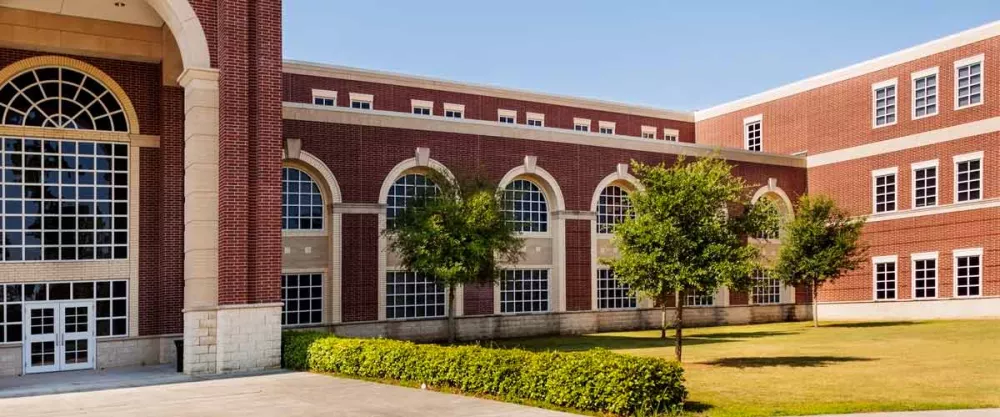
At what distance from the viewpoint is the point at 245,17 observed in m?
21.6

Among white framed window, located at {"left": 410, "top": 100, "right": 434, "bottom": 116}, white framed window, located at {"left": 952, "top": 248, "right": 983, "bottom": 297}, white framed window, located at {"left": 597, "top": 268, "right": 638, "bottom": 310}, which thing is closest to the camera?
white framed window, located at {"left": 952, "top": 248, "right": 983, "bottom": 297}

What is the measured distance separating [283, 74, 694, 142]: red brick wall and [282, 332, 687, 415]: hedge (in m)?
20.1

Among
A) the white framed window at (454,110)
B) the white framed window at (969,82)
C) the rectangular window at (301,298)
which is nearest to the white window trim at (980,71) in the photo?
the white framed window at (969,82)

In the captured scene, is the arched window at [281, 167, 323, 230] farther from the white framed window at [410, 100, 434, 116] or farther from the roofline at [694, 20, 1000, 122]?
the roofline at [694, 20, 1000, 122]

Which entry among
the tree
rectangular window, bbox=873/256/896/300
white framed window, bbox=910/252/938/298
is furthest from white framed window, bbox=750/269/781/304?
the tree

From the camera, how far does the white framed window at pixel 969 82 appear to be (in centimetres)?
3541

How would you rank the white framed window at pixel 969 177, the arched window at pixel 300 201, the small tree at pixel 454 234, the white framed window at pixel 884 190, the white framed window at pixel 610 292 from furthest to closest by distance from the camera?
the white framed window at pixel 884 190
the white framed window at pixel 969 177
the white framed window at pixel 610 292
the arched window at pixel 300 201
the small tree at pixel 454 234

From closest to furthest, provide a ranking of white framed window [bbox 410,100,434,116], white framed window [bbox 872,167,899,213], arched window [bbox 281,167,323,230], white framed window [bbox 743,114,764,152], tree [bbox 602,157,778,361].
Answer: tree [bbox 602,157,778,361] → arched window [bbox 281,167,323,230] → white framed window [bbox 872,167,899,213] → white framed window [bbox 410,100,434,116] → white framed window [bbox 743,114,764,152]

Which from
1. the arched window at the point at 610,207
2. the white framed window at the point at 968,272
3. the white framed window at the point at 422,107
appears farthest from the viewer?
the white framed window at the point at 422,107

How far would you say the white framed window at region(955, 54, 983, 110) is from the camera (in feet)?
116

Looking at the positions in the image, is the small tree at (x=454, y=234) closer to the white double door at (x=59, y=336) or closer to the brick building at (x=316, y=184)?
the brick building at (x=316, y=184)

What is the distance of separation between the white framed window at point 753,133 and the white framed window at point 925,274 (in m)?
10.5

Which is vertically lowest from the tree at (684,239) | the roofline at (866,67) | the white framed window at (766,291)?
the white framed window at (766,291)

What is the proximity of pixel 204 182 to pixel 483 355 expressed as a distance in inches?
371
